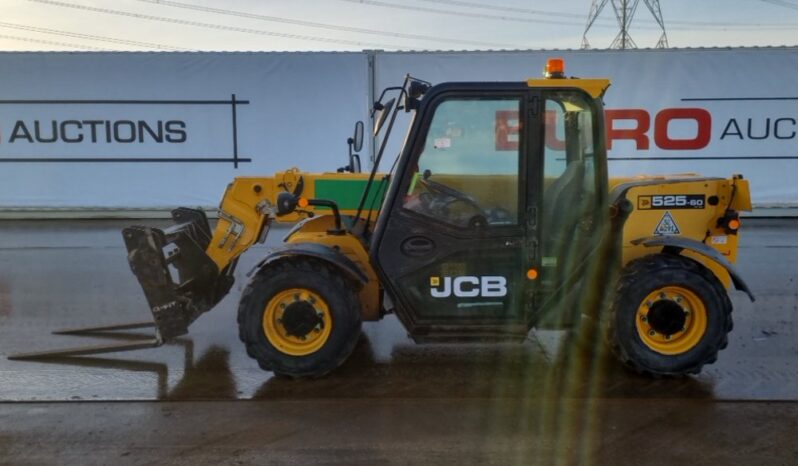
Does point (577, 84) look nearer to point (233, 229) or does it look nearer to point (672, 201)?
point (672, 201)

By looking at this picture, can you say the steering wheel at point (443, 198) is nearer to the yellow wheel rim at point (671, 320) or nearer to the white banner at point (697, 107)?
the yellow wheel rim at point (671, 320)

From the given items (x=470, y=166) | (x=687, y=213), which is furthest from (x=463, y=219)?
(x=687, y=213)

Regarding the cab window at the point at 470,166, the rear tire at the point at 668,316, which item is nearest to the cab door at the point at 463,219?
the cab window at the point at 470,166

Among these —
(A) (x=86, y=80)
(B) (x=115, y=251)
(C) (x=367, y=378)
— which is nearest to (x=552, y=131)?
Answer: (C) (x=367, y=378)

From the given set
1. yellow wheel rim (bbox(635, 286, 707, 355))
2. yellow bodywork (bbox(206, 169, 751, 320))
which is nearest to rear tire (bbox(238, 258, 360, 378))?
yellow bodywork (bbox(206, 169, 751, 320))

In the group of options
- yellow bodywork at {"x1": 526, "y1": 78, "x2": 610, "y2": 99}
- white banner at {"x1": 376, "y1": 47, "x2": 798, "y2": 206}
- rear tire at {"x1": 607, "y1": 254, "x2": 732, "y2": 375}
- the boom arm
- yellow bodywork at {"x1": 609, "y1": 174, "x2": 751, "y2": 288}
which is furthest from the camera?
white banner at {"x1": 376, "y1": 47, "x2": 798, "y2": 206}

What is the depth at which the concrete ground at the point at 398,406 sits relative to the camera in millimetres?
3736

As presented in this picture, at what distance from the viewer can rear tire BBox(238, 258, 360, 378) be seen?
184 inches

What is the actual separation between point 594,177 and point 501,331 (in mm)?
1255

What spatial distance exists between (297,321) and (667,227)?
2742 millimetres

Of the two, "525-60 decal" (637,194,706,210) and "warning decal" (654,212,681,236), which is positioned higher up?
"525-60 decal" (637,194,706,210)

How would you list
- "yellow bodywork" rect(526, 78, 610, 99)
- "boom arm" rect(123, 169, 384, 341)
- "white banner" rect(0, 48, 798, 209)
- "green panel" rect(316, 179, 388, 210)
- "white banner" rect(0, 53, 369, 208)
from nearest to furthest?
"yellow bodywork" rect(526, 78, 610, 99) < "boom arm" rect(123, 169, 384, 341) < "green panel" rect(316, 179, 388, 210) < "white banner" rect(0, 48, 798, 209) < "white banner" rect(0, 53, 369, 208)

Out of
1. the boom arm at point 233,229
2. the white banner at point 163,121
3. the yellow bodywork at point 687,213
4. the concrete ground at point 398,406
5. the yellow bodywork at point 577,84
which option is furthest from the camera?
the white banner at point 163,121

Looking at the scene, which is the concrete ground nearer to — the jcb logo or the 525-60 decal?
the jcb logo
